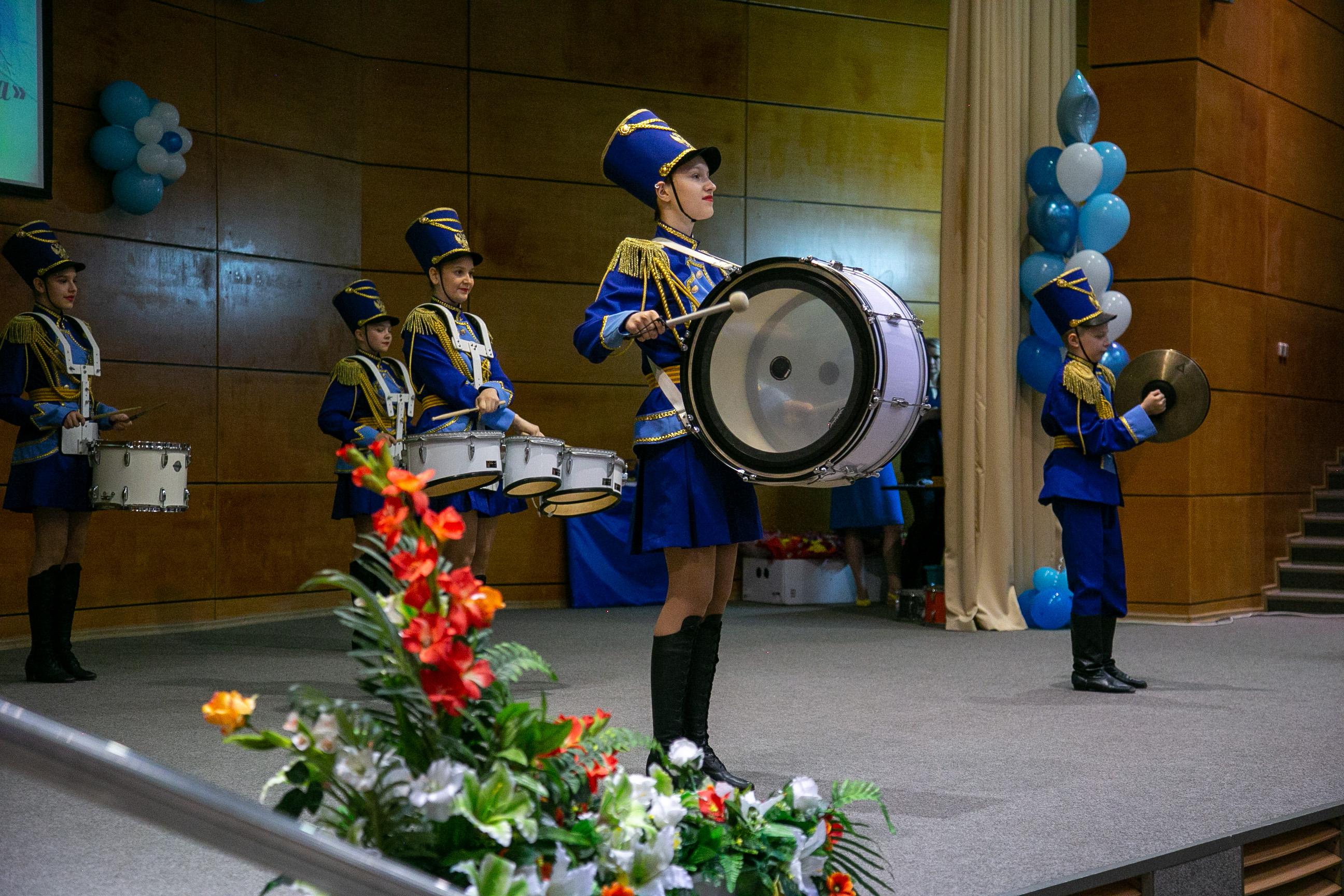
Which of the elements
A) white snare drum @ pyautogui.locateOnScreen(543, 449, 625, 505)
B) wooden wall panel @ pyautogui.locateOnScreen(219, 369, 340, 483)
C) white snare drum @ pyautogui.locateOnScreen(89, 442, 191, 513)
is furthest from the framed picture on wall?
white snare drum @ pyautogui.locateOnScreen(543, 449, 625, 505)

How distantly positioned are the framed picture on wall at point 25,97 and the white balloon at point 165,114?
0.45 m

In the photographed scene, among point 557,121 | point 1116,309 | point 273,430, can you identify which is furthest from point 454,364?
point 557,121

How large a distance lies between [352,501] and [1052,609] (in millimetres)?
3384

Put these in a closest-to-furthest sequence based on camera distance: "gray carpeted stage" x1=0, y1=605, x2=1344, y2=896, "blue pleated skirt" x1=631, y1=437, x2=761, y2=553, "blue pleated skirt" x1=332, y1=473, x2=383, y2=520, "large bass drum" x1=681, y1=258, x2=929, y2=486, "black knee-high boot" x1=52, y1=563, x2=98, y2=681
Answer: "gray carpeted stage" x1=0, y1=605, x2=1344, y2=896, "large bass drum" x1=681, y1=258, x2=929, y2=486, "blue pleated skirt" x1=631, y1=437, x2=761, y2=553, "black knee-high boot" x1=52, y1=563, x2=98, y2=681, "blue pleated skirt" x1=332, y1=473, x2=383, y2=520

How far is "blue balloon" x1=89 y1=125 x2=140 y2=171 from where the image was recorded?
19.5ft

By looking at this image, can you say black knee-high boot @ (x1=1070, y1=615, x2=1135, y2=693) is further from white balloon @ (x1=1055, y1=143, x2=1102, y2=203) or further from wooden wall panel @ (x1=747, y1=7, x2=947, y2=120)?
wooden wall panel @ (x1=747, y1=7, x2=947, y2=120)

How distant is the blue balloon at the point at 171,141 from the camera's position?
238 inches

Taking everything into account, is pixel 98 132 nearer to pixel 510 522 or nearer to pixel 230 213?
pixel 230 213

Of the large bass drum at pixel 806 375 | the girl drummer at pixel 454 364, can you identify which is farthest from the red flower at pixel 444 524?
the girl drummer at pixel 454 364

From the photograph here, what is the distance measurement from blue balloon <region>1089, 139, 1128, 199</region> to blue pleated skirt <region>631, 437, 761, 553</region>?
13.6 ft

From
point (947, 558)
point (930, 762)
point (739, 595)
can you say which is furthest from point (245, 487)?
point (930, 762)

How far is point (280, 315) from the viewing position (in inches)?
269

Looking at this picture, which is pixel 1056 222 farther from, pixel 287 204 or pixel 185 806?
pixel 185 806

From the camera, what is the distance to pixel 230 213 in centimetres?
661
